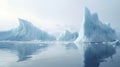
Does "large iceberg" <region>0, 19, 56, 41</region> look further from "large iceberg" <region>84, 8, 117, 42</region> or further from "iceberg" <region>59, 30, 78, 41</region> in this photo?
"large iceberg" <region>84, 8, 117, 42</region>

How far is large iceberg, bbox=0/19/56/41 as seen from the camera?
40625mm

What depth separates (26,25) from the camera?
40625 millimetres

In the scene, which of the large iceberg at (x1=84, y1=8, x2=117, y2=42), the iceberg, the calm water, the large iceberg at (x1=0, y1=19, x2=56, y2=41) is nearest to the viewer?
the calm water

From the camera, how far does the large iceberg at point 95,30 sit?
1314 inches

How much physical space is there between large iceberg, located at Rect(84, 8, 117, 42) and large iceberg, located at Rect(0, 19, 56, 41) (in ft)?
41.9

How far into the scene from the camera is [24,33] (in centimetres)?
4162

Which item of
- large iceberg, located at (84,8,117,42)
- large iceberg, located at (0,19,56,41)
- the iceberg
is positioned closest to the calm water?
large iceberg, located at (84,8,117,42)

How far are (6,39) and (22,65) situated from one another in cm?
3301

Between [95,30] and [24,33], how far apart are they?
16392 millimetres

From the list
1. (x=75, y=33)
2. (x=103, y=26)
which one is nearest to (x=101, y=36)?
(x=103, y=26)

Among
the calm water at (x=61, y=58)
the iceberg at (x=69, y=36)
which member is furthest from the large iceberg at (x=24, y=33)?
the calm water at (x=61, y=58)

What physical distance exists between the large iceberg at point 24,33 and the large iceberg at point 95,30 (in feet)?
41.9

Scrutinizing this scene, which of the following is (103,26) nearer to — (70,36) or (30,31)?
(70,36)

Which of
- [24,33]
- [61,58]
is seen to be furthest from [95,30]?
[61,58]
